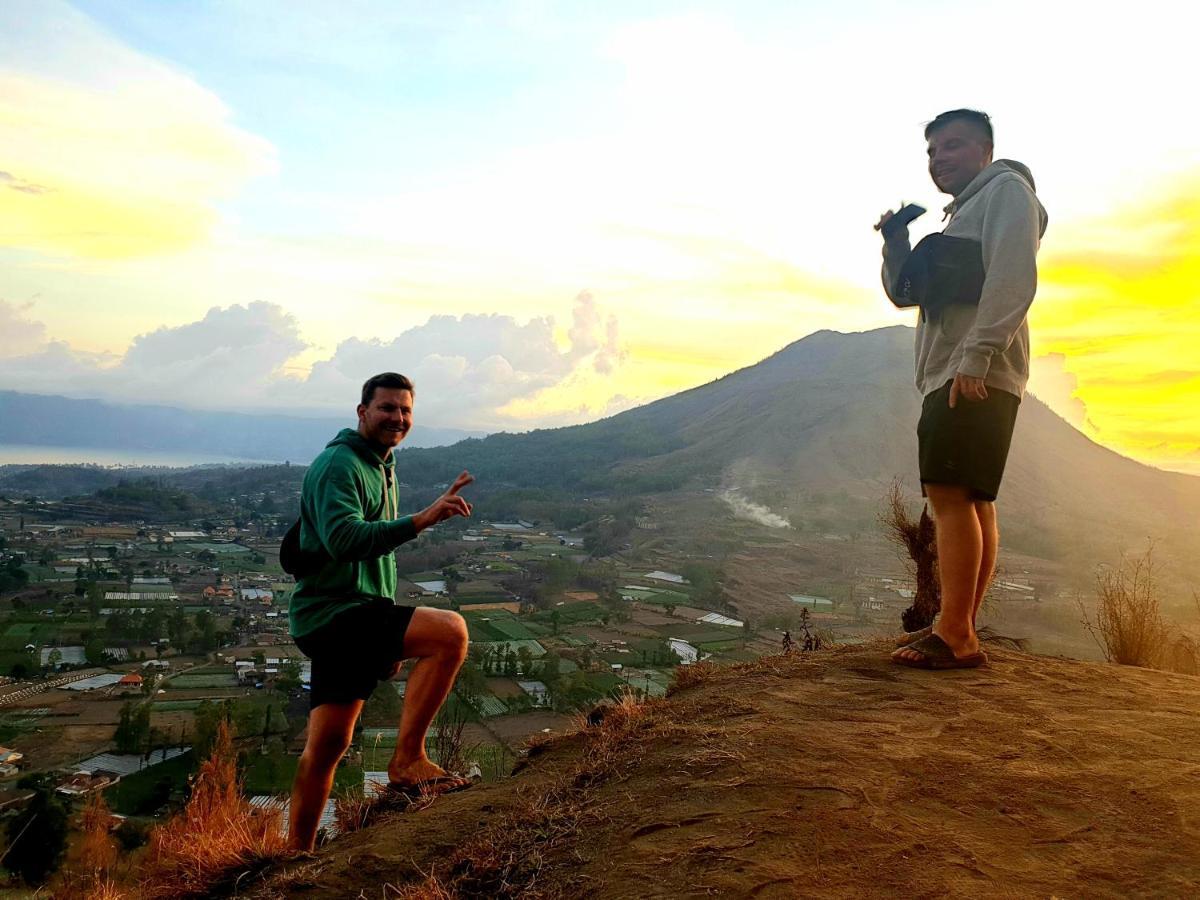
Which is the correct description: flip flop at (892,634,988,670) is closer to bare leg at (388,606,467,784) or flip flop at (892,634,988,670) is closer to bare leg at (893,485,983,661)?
bare leg at (893,485,983,661)

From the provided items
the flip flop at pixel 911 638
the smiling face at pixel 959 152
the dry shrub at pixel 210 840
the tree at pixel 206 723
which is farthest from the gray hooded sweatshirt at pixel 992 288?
the tree at pixel 206 723

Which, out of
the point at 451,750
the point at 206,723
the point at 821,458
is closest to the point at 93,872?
the point at 451,750

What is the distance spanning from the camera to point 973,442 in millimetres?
3707

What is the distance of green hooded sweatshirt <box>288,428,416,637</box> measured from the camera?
10.3 feet

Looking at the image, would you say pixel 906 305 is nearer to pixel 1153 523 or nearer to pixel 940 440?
pixel 940 440

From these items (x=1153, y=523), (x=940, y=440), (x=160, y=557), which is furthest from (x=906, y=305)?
(x=1153, y=523)

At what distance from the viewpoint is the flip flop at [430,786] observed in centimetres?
359

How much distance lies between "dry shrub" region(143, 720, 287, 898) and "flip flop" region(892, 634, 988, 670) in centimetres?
332

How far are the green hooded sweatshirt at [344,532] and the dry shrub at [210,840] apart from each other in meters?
0.94

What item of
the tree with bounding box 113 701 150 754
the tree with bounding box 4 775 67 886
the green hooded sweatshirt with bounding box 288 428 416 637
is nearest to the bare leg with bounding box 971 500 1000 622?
the green hooded sweatshirt with bounding box 288 428 416 637

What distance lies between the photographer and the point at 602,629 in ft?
118

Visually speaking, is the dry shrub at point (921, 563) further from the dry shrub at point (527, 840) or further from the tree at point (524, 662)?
the tree at point (524, 662)

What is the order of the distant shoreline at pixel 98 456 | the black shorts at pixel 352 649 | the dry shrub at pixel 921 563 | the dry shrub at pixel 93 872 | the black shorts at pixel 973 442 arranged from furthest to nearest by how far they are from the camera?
1. the distant shoreline at pixel 98 456
2. the dry shrub at pixel 921 563
3. the black shorts at pixel 973 442
4. the black shorts at pixel 352 649
5. the dry shrub at pixel 93 872

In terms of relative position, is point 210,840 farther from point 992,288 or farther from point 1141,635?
point 1141,635
